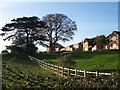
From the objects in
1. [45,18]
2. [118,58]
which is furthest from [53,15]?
[118,58]

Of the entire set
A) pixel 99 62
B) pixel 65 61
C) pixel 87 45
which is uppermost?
pixel 87 45

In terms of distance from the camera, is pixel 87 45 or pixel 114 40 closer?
pixel 114 40

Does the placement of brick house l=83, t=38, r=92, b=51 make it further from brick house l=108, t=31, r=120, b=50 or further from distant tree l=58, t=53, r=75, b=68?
distant tree l=58, t=53, r=75, b=68

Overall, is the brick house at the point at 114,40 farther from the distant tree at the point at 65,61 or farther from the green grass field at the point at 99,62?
the distant tree at the point at 65,61

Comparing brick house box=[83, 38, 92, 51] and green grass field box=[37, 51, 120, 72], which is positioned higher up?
brick house box=[83, 38, 92, 51]

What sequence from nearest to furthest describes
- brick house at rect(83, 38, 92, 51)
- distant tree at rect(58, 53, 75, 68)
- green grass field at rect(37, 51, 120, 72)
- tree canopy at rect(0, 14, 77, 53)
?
distant tree at rect(58, 53, 75, 68)
green grass field at rect(37, 51, 120, 72)
tree canopy at rect(0, 14, 77, 53)
brick house at rect(83, 38, 92, 51)

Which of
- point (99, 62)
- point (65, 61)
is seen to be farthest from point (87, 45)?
point (65, 61)

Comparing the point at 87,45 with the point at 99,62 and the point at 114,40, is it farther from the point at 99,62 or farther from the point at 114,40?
the point at 99,62

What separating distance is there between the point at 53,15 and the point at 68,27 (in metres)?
4.86

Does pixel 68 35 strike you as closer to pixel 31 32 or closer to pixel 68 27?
pixel 68 27

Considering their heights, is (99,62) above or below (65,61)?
below

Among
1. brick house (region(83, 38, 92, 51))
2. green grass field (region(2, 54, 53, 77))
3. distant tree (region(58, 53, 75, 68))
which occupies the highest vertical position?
brick house (region(83, 38, 92, 51))

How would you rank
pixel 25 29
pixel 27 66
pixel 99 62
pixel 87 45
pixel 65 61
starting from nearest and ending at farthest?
pixel 65 61 → pixel 27 66 → pixel 99 62 → pixel 25 29 → pixel 87 45

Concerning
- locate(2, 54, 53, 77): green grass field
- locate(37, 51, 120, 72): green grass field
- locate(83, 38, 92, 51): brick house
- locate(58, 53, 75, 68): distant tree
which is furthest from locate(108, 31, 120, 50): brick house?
locate(58, 53, 75, 68): distant tree
